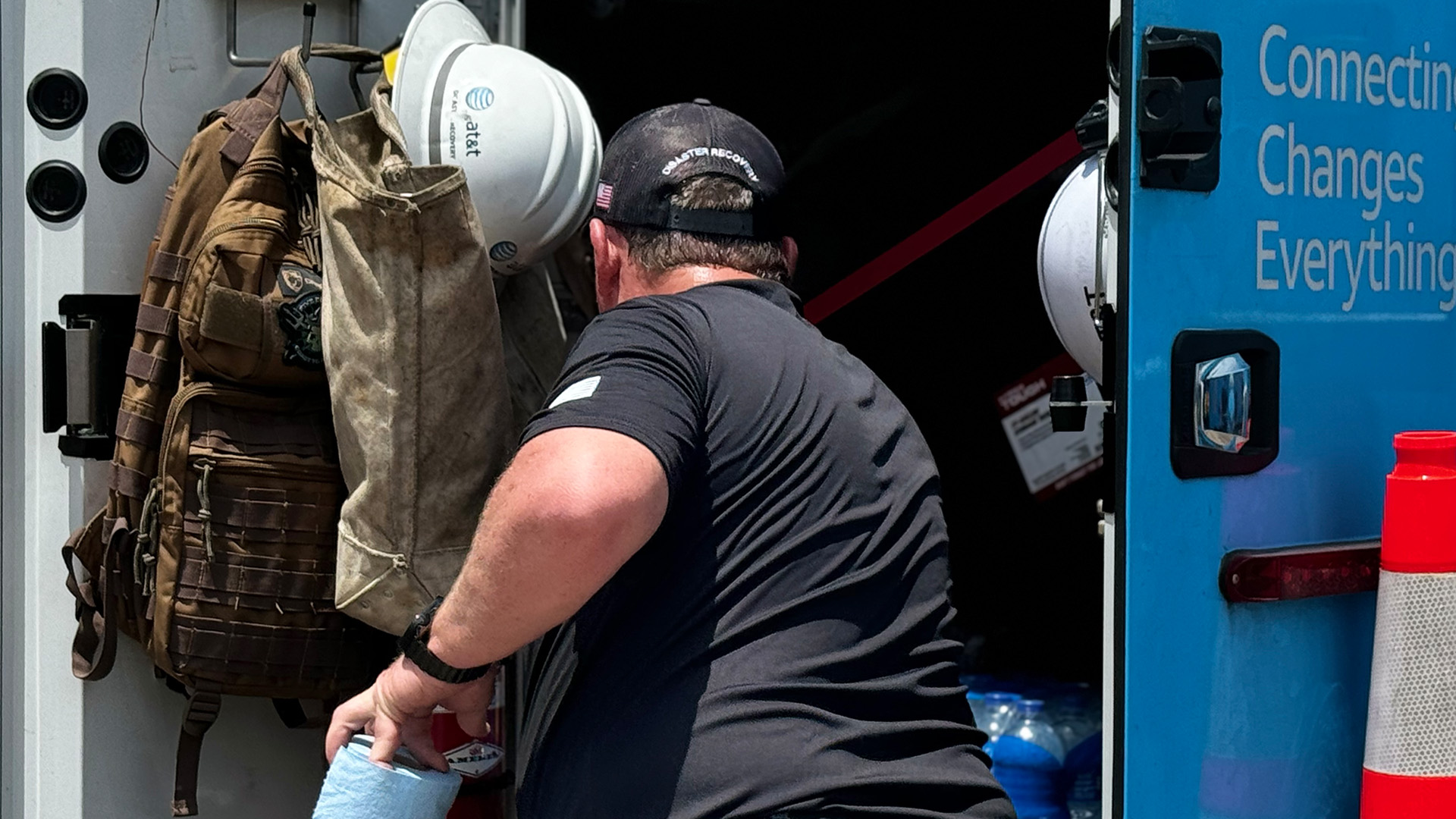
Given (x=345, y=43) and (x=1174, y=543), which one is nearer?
(x=1174, y=543)

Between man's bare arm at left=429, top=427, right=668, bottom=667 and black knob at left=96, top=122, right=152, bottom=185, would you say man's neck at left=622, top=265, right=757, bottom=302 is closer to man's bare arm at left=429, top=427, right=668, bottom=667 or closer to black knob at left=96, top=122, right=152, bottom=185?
man's bare arm at left=429, top=427, right=668, bottom=667

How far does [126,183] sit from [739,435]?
1388 mm

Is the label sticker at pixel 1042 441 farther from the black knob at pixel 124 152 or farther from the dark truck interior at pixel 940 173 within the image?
the black knob at pixel 124 152

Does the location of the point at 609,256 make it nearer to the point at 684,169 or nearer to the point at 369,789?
the point at 684,169

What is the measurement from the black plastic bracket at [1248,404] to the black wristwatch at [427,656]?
2.95ft

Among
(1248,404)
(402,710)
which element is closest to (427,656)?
(402,710)

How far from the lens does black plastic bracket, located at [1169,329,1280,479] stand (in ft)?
5.72

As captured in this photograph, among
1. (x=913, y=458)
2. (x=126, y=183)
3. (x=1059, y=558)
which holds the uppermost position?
(x=126, y=183)

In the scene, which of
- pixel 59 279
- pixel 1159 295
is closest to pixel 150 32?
pixel 59 279

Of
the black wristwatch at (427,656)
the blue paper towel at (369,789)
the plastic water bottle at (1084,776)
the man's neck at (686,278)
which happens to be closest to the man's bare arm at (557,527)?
the black wristwatch at (427,656)

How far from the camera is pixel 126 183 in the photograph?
2719 millimetres

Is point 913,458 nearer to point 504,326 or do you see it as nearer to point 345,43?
point 504,326

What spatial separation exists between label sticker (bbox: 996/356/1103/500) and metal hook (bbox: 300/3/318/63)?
7.64 feet

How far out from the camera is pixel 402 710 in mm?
2053
